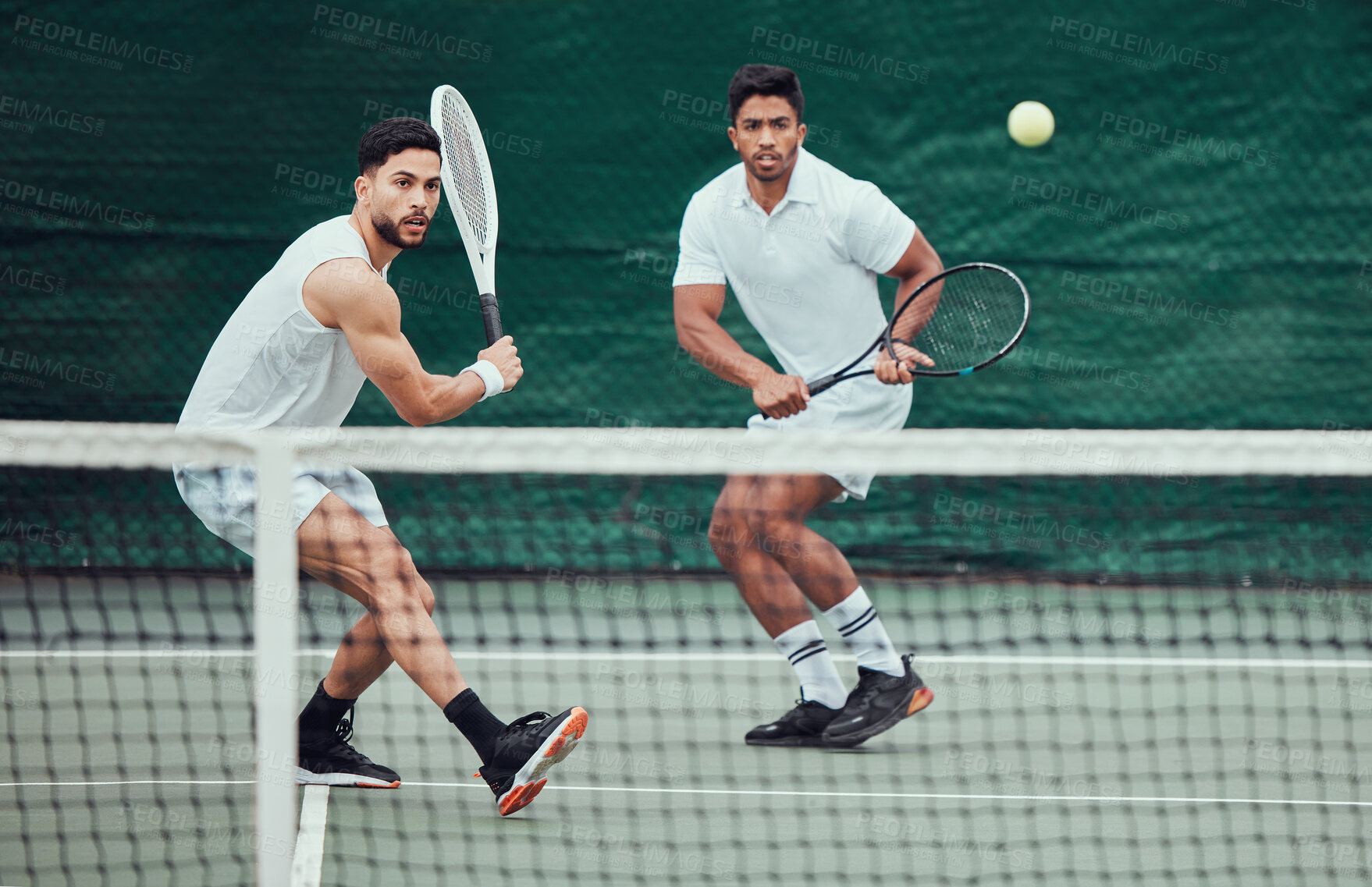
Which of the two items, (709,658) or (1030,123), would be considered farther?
(1030,123)

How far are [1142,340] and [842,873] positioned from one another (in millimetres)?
3751

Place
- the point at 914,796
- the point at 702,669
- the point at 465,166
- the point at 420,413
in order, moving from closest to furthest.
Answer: the point at 420,413 → the point at 914,796 → the point at 465,166 → the point at 702,669

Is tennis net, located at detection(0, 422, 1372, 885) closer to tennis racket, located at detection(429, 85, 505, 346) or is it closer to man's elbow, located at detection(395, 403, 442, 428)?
man's elbow, located at detection(395, 403, 442, 428)

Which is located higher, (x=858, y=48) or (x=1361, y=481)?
(x=858, y=48)

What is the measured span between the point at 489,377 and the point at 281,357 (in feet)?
1.32

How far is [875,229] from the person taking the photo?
3504 millimetres

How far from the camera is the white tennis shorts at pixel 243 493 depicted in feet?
9.07

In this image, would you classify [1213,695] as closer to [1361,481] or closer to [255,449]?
[1361,481]

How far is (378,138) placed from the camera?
9.37 ft

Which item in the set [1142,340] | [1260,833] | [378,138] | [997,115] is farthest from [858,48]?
[1260,833]

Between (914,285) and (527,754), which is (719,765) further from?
(914,285)

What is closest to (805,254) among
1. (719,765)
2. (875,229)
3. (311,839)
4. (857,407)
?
(875,229)

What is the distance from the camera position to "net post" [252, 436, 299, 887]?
200 cm

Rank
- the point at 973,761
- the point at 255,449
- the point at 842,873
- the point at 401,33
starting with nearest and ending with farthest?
the point at 255,449, the point at 842,873, the point at 973,761, the point at 401,33
